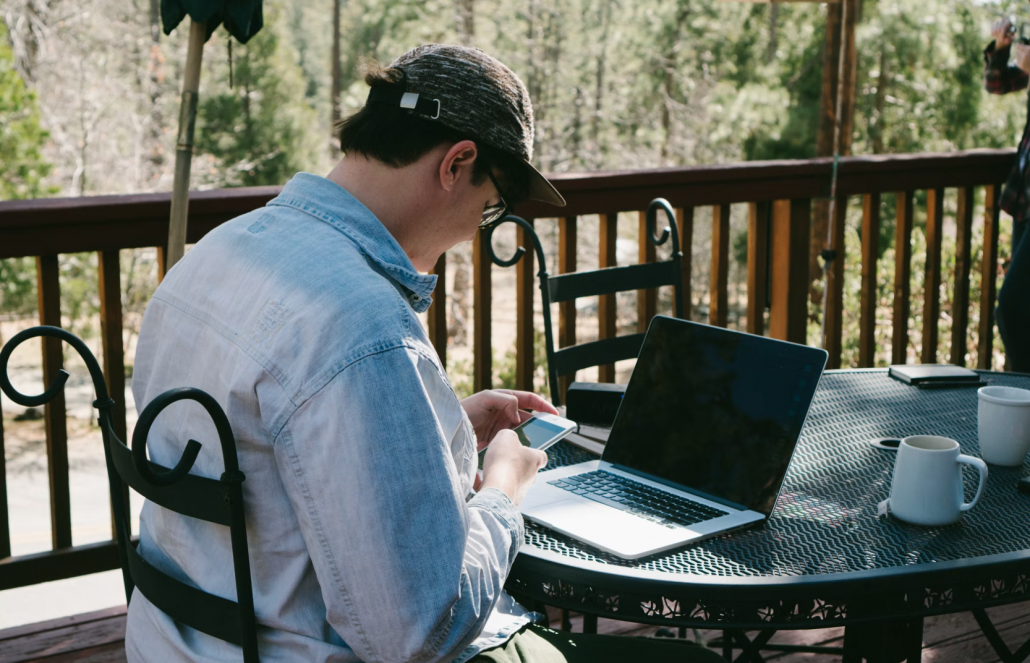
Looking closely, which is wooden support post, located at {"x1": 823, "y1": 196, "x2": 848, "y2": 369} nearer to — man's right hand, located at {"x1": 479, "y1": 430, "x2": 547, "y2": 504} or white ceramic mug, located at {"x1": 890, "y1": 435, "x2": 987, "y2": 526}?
white ceramic mug, located at {"x1": 890, "y1": 435, "x2": 987, "y2": 526}

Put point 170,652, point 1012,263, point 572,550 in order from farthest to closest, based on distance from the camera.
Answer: point 1012,263 → point 572,550 → point 170,652

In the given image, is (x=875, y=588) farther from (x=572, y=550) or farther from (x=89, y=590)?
(x=89, y=590)

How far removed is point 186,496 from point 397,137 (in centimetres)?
49

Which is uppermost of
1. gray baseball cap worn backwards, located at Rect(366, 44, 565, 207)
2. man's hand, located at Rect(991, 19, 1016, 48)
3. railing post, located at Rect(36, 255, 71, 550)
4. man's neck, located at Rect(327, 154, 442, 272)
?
man's hand, located at Rect(991, 19, 1016, 48)

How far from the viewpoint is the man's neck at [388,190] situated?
1.25m

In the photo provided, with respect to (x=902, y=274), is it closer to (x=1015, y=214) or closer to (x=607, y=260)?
(x=1015, y=214)

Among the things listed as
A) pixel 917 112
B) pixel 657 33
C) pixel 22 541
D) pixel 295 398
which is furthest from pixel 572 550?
pixel 657 33

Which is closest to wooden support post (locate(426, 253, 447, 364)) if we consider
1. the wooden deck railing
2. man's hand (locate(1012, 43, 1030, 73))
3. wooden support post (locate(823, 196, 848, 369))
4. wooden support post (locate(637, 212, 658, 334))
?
the wooden deck railing

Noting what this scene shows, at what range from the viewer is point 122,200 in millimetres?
2518

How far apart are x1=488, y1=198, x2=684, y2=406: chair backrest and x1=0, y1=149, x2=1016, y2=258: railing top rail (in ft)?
1.77

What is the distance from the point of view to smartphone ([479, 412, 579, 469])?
1.65 metres

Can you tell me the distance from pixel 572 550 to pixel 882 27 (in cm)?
1374

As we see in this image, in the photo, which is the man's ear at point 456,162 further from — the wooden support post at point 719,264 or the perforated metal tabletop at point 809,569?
the wooden support post at point 719,264

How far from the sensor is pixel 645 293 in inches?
137
